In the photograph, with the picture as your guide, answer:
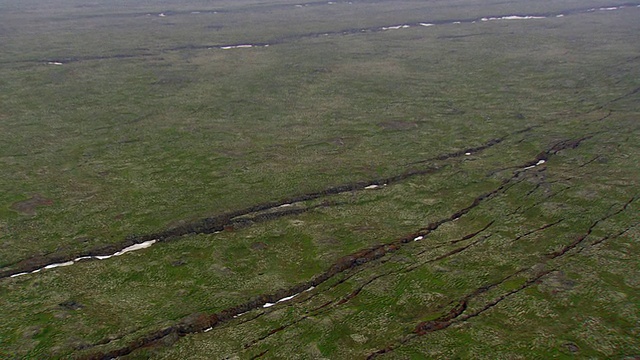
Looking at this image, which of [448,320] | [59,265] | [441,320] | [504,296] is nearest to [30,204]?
[59,265]

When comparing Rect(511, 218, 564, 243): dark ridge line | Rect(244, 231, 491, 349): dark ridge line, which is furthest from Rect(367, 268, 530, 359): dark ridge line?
Rect(511, 218, 564, 243): dark ridge line

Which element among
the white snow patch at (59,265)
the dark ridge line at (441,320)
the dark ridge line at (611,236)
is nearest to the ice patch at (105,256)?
the white snow patch at (59,265)

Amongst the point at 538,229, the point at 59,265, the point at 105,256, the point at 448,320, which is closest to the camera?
the point at 448,320

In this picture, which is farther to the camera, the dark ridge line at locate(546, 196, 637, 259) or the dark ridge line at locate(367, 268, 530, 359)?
the dark ridge line at locate(546, 196, 637, 259)

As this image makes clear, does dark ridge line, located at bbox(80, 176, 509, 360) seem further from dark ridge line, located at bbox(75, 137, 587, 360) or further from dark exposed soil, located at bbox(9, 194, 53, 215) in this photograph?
dark exposed soil, located at bbox(9, 194, 53, 215)

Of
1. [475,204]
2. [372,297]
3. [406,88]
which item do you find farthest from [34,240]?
[406,88]

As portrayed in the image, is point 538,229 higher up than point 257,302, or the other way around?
point 538,229

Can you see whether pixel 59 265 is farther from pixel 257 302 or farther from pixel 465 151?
A: pixel 465 151
